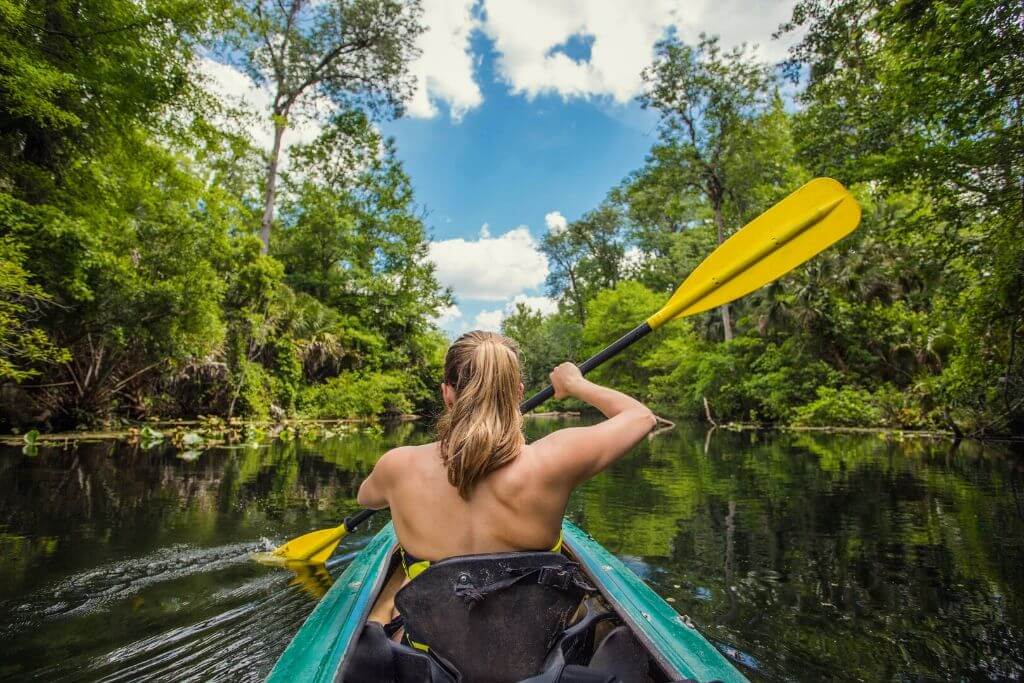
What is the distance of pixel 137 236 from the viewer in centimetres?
938

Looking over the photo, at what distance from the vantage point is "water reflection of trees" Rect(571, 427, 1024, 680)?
256 centimetres

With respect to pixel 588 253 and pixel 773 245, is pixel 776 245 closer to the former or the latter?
pixel 773 245

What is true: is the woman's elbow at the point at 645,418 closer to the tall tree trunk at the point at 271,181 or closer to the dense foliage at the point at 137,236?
the dense foliage at the point at 137,236

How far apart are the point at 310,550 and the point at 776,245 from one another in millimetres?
3617

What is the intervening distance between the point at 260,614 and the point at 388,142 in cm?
1994

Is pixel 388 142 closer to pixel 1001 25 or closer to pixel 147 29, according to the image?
pixel 147 29

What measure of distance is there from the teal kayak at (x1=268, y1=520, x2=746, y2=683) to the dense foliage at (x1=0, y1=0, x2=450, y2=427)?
592 cm

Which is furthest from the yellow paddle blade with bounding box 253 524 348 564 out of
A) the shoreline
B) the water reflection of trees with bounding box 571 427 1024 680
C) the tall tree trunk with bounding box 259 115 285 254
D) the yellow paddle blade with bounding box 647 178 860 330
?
the tall tree trunk with bounding box 259 115 285 254

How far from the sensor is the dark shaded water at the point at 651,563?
2455 mm

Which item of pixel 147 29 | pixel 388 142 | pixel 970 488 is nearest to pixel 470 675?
pixel 970 488

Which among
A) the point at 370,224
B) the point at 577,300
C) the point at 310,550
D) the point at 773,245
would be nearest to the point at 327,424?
the point at 370,224

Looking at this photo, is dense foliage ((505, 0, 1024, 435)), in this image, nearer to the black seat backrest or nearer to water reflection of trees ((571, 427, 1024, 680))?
water reflection of trees ((571, 427, 1024, 680))

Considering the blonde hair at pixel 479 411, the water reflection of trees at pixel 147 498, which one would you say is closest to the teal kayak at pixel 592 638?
the blonde hair at pixel 479 411

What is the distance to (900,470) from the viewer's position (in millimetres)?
7355
